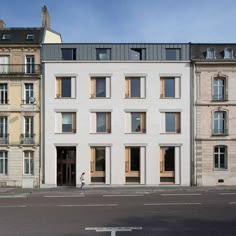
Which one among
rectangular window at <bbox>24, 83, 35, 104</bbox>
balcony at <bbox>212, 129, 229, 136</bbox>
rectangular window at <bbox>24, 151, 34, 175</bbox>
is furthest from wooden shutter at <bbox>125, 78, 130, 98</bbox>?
rectangular window at <bbox>24, 151, 34, 175</bbox>

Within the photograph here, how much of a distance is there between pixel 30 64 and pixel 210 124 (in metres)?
16.9

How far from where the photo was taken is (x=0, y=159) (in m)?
31.2

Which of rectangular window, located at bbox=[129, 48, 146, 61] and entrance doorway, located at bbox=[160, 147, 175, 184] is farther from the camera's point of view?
rectangular window, located at bbox=[129, 48, 146, 61]

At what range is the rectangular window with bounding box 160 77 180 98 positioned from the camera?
31406mm

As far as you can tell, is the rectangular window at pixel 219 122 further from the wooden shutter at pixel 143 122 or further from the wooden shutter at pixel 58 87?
the wooden shutter at pixel 58 87

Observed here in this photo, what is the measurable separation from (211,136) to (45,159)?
1467 cm

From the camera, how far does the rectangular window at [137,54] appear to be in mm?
31631

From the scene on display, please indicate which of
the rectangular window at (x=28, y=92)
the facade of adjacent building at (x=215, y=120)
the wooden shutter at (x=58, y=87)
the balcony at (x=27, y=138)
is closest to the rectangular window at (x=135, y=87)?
the facade of adjacent building at (x=215, y=120)

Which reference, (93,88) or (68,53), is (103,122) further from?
(68,53)

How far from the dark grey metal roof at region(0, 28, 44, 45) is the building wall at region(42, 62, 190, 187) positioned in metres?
2.85

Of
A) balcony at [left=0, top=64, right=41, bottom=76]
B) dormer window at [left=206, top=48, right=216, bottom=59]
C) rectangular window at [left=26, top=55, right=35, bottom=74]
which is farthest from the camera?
dormer window at [left=206, top=48, right=216, bottom=59]

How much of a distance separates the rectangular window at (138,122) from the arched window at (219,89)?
6561 millimetres

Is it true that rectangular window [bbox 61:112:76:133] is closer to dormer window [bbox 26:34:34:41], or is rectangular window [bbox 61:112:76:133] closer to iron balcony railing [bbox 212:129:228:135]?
dormer window [bbox 26:34:34:41]

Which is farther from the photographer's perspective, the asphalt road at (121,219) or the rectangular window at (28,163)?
the rectangular window at (28,163)
